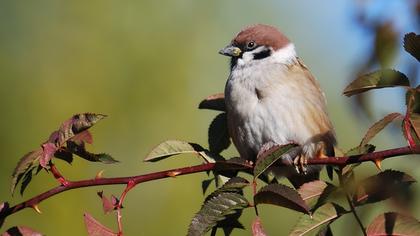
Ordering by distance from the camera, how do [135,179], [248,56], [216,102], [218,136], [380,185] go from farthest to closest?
[248,56] < [216,102] < [218,136] < [135,179] < [380,185]

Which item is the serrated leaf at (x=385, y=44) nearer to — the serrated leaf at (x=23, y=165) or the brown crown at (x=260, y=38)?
the serrated leaf at (x=23, y=165)

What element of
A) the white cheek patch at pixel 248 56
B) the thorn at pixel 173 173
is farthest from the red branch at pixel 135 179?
the white cheek patch at pixel 248 56

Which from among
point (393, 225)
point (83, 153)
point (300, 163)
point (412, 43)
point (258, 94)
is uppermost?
point (412, 43)

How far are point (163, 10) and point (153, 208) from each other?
2.15m

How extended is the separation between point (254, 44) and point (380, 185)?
5.92 ft


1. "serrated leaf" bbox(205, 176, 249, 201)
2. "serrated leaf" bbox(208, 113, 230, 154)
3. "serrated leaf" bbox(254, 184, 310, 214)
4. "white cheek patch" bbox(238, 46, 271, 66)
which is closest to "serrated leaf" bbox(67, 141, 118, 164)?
"serrated leaf" bbox(205, 176, 249, 201)

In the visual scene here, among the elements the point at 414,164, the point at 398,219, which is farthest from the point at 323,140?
the point at 414,164

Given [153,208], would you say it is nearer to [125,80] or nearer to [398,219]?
[125,80]

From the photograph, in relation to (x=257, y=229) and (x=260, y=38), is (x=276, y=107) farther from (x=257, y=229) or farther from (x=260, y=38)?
(x=257, y=229)

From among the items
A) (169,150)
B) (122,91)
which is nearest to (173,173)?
(169,150)

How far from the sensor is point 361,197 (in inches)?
60.1

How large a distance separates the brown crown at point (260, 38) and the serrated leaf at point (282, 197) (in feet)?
5.33

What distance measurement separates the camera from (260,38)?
3.23 metres

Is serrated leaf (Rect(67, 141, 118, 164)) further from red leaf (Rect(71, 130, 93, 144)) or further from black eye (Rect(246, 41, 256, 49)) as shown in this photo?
black eye (Rect(246, 41, 256, 49))
